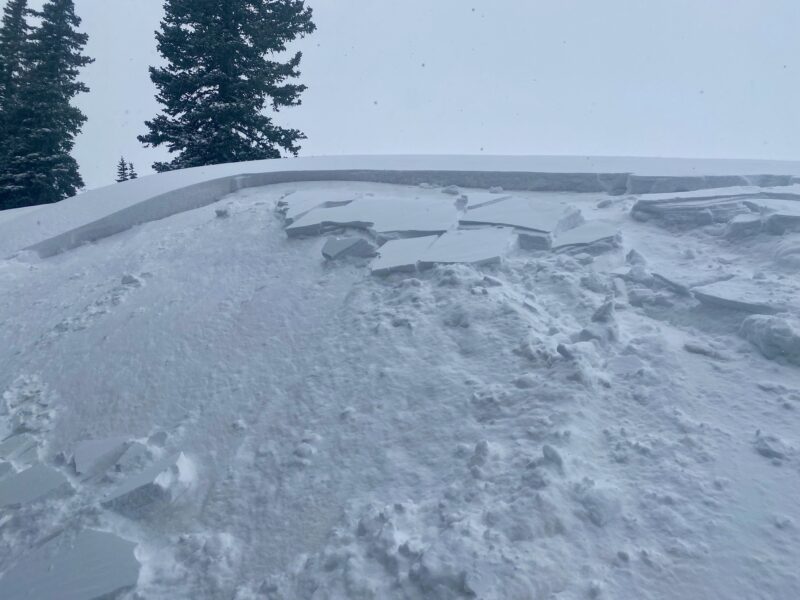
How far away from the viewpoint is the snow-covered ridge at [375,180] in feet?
13.1

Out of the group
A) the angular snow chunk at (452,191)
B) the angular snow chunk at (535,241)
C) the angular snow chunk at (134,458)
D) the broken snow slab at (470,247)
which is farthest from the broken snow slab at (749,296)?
the angular snow chunk at (134,458)

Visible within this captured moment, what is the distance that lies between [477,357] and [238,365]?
95 centimetres

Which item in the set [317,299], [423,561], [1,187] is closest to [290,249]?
[317,299]

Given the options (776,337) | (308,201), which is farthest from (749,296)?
(308,201)

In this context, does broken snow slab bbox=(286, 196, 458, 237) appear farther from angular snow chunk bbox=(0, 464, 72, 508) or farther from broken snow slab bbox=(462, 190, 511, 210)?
angular snow chunk bbox=(0, 464, 72, 508)

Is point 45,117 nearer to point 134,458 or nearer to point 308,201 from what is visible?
point 308,201

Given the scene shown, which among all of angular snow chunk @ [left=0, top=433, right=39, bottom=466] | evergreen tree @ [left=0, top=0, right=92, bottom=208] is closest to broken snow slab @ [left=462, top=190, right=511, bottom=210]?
angular snow chunk @ [left=0, top=433, right=39, bottom=466]

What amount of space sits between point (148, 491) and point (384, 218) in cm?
207

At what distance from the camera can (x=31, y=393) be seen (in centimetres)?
248

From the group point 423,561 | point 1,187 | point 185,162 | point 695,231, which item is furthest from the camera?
point 1,187

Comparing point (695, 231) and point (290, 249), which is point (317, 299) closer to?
point (290, 249)

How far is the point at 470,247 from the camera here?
9.78 ft

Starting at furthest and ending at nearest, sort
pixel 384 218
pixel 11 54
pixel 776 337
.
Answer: pixel 11 54 → pixel 384 218 → pixel 776 337

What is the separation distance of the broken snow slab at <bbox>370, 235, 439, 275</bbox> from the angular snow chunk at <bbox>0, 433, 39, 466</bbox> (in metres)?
1.51
